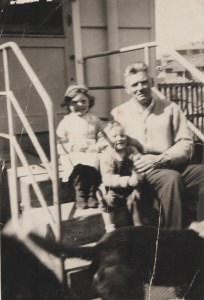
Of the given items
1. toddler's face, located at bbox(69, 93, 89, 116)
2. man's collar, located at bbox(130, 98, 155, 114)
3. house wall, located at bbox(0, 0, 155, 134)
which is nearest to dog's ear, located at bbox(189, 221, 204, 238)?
man's collar, located at bbox(130, 98, 155, 114)

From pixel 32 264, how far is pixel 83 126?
47.9 inches

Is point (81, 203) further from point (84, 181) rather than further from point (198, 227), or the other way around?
point (198, 227)

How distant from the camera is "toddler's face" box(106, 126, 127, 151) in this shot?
3.13m

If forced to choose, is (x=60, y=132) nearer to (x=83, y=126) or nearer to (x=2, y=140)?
(x=83, y=126)

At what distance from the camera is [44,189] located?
336 centimetres

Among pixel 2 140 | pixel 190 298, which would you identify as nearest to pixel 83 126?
pixel 2 140

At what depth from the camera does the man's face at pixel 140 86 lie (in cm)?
338

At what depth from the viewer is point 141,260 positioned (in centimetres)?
287

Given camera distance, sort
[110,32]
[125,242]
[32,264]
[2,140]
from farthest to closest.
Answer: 1. [110,32]
2. [2,140]
3. [32,264]
4. [125,242]

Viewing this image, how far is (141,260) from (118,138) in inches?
36.0

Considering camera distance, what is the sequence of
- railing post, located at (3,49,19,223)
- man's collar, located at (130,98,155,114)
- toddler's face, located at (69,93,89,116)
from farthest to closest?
1. toddler's face, located at (69,93,89,116)
2. man's collar, located at (130,98,155,114)
3. railing post, located at (3,49,19,223)

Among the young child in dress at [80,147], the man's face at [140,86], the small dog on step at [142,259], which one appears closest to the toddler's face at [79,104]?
the young child in dress at [80,147]

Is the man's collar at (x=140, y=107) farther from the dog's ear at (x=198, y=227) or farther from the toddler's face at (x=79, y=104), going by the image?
the dog's ear at (x=198, y=227)

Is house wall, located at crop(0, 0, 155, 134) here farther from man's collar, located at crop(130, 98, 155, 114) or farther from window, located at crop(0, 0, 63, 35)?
man's collar, located at crop(130, 98, 155, 114)
